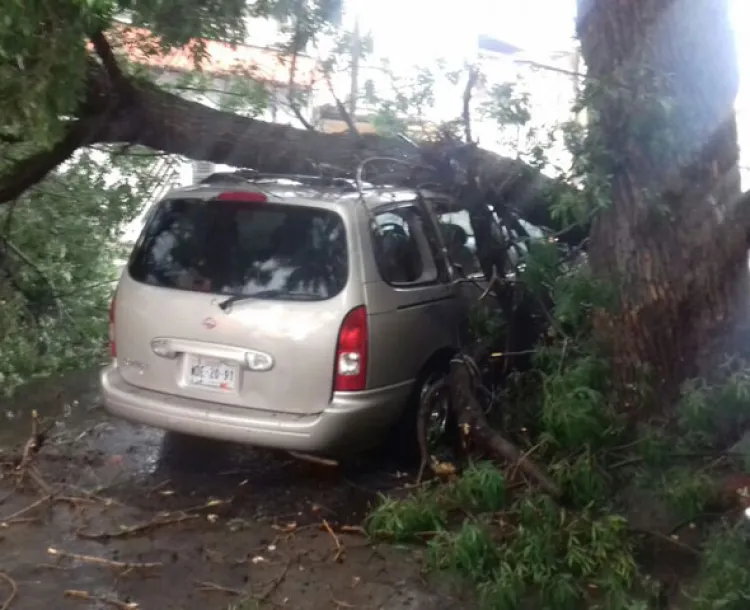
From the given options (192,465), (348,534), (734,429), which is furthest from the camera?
(192,465)

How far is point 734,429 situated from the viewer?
503 cm

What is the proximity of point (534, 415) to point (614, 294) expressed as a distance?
1.06 metres

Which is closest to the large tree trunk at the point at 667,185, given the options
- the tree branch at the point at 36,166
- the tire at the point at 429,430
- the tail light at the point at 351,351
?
the tire at the point at 429,430

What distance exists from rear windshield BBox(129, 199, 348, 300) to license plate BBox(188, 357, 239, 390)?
43 centimetres

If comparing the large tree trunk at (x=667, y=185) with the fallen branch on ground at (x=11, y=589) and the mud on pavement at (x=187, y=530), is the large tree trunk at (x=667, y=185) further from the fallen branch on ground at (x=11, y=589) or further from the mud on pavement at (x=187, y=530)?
the fallen branch on ground at (x=11, y=589)

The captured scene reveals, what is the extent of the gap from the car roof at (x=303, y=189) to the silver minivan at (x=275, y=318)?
16mm

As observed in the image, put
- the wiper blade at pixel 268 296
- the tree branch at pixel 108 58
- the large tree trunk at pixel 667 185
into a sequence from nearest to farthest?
the large tree trunk at pixel 667 185 → the wiper blade at pixel 268 296 → the tree branch at pixel 108 58

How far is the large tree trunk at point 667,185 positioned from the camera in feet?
17.4

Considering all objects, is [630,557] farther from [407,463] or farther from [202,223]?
[202,223]

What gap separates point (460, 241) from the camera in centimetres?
688

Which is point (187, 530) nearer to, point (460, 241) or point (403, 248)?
point (403, 248)

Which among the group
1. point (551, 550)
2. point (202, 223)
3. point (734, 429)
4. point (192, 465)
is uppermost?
point (202, 223)

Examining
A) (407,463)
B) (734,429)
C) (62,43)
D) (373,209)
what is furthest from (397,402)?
(62,43)

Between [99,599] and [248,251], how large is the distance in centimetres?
217
